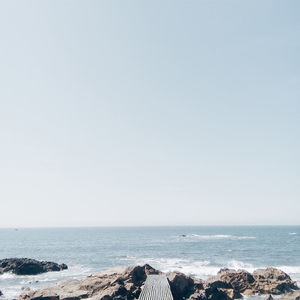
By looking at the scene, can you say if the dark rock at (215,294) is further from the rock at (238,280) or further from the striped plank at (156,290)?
the striped plank at (156,290)

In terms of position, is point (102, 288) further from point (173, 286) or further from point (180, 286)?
point (180, 286)

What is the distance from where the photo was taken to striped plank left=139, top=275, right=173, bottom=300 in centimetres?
2747

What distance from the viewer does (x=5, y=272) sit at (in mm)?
60938

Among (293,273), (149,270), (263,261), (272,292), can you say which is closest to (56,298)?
(149,270)

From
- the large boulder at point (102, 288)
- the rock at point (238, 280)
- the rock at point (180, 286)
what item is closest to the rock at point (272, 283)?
the rock at point (238, 280)

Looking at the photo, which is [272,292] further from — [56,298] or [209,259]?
[209,259]

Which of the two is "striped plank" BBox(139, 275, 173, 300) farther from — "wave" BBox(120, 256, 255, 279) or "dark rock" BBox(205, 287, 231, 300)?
"wave" BBox(120, 256, 255, 279)

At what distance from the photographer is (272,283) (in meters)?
42.5

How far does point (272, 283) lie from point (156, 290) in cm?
2208

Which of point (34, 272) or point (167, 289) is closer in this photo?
point (167, 289)

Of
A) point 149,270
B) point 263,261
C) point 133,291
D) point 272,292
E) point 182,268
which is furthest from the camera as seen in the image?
point 263,261

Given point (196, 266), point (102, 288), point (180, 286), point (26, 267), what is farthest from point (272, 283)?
point (26, 267)

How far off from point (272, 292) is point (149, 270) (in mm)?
17408

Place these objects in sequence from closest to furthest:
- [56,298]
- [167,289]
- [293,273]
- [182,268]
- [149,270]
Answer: [167,289] → [56,298] → [149,270] → [293,273] → [182,268]
